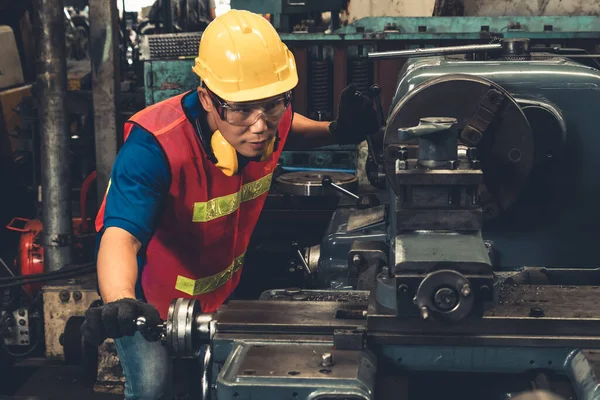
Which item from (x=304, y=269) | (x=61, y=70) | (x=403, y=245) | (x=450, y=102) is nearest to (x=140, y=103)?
(x=61, y=70)

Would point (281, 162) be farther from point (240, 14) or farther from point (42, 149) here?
point (240, 14)

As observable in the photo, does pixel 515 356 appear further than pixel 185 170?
No

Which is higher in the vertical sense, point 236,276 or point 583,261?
point 583,261

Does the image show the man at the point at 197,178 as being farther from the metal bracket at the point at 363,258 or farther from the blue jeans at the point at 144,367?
the metal bracket at the point at 363,258

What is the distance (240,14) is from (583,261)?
0.85m

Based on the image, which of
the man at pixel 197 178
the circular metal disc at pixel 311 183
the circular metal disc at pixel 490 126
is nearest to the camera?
the circular metal disc at pixel 490 126

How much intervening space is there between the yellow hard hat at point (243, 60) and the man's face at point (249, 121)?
2 centimetres

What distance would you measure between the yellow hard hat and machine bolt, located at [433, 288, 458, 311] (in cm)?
68

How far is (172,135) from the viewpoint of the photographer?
72.7 inches

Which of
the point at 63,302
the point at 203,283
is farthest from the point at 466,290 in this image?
the point at 63,302

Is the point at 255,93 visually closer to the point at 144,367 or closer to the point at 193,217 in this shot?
the point at 193,217

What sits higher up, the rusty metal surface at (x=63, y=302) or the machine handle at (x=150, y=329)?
the machine handle at (x=150, y=329)

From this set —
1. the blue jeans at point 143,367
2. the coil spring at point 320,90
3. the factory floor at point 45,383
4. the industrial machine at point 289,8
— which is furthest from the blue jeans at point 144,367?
the industrial machine at point 289,8

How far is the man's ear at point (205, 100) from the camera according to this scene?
185 centimetres
